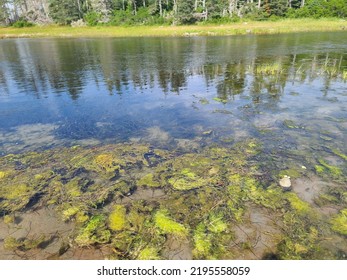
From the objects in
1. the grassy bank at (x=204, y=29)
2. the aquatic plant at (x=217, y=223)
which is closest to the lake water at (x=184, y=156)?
the aquatic plant at (x=217, y=223)

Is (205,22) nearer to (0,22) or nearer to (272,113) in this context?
(272,113)

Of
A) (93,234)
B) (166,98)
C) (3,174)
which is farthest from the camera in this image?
(166,98)

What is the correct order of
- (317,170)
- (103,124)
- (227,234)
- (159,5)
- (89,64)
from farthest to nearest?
(159,5) < (89,64) < (103,124) < (317,170) < (227,234)

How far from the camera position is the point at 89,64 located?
26.3 metres

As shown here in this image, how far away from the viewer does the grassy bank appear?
164 ft

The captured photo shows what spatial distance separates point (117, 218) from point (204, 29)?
189ft

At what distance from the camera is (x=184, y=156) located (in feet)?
27.8

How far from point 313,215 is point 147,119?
8.04 meters

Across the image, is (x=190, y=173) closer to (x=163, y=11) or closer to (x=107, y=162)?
(x=107, y=162)

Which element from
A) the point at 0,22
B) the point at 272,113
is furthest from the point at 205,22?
the point at 0,22

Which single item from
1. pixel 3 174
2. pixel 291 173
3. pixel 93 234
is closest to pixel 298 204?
pixel 291 173

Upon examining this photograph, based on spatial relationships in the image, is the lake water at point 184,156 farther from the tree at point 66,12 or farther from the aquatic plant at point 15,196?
the tree at point 66,12

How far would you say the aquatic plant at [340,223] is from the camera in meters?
5.47

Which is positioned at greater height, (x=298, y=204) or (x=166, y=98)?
(x=298, y=204)
